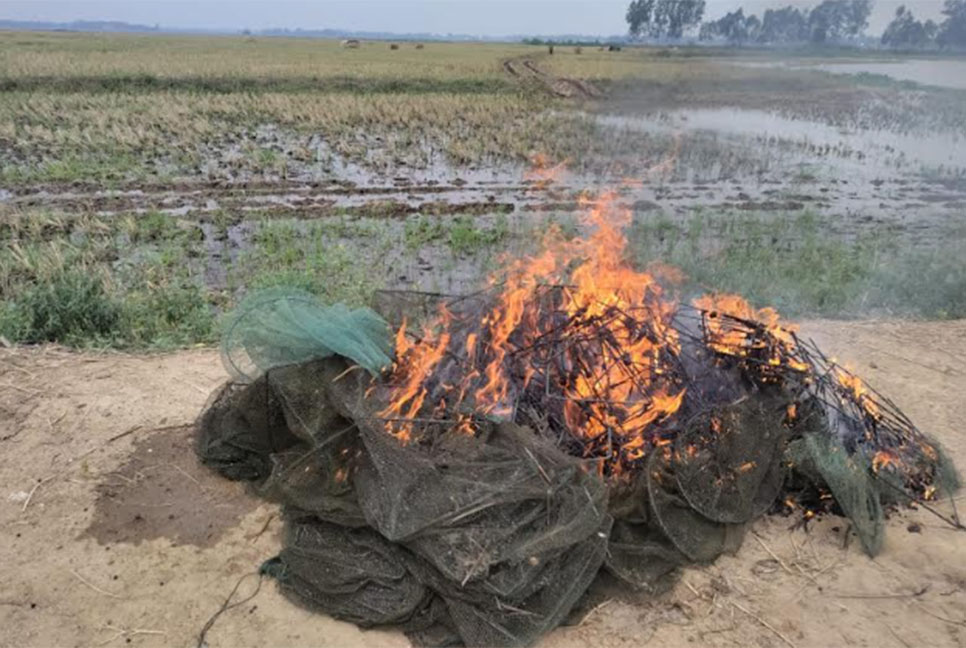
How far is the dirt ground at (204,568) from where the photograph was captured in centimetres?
379

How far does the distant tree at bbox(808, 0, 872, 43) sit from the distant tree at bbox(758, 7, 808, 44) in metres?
0.44

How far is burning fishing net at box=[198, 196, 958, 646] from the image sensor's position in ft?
12.1

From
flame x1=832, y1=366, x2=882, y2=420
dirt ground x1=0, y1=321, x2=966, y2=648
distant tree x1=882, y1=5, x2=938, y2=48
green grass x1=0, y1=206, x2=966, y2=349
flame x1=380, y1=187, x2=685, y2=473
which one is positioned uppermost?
distant tree x1=882, y1=5, x2=938, y2=48

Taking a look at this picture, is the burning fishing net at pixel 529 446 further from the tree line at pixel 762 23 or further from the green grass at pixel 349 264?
the tree line at pixel 762 23

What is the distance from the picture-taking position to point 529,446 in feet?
12.9

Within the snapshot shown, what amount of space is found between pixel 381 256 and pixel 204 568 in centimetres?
710

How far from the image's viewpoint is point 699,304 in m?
5.75

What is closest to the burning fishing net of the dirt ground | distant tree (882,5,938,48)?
the dirt ground

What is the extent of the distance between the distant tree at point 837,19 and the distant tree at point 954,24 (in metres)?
4.49

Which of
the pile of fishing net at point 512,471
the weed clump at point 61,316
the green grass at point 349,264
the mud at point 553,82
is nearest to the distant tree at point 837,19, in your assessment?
the green grass at point 349,264

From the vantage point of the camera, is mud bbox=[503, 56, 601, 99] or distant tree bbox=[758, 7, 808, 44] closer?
distant tree bbox=[758, 7, 808, 44]

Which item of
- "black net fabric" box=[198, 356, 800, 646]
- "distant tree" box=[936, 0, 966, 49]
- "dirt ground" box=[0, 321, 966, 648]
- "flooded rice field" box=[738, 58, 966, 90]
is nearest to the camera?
"black net fabric" box=[198, 356, 800, 646]

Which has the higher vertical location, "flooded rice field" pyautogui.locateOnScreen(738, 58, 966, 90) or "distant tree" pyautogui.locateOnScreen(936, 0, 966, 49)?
"distant tree" pyautogui.locateOnScreen(936, 0, 966, 49)

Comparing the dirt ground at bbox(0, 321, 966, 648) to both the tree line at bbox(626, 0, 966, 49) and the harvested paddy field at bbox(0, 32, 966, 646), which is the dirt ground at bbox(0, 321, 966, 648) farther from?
the tree line at bbox(626, 0, 966, 49)
